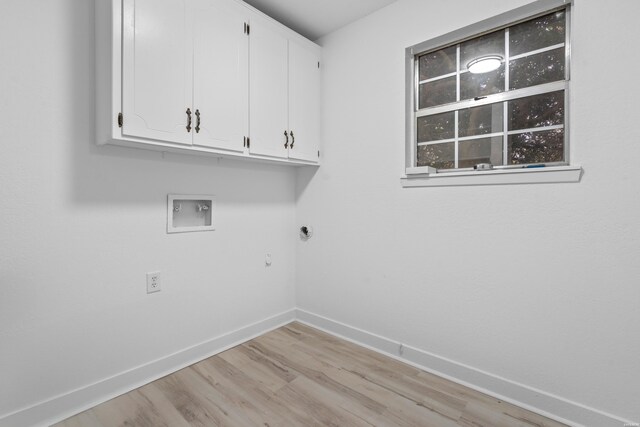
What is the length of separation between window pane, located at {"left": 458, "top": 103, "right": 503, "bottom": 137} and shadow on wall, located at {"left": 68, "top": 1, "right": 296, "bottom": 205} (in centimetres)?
170

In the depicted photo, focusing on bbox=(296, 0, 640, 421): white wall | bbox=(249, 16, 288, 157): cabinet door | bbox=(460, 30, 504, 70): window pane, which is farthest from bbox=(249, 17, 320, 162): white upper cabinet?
bbox=(460, 30, 504, 70): window pane

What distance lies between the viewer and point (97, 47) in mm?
1641

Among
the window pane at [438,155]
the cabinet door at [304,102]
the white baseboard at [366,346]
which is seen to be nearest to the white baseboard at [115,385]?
the white baseboard at [366,346]

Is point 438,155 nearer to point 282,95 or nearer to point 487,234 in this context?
point 487,234

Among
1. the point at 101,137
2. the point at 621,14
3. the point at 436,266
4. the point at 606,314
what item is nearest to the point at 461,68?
the point at 621,14

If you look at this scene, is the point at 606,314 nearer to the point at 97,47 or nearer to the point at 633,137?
the point at 633,137

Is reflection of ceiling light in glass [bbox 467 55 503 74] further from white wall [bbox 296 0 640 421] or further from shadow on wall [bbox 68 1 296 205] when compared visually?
shadow on wall [bbox 68 1 296 205]

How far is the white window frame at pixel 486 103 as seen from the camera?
162cm

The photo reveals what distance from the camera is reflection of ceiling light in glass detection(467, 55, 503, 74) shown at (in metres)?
1.86

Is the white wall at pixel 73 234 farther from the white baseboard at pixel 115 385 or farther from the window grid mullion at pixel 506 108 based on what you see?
the window grid mullion at pixel 506 108

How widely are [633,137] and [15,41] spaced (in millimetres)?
3014

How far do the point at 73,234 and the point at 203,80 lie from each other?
115 cm

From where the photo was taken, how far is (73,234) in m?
1.64

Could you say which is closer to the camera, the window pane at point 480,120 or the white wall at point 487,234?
the white wall at point 487,234
